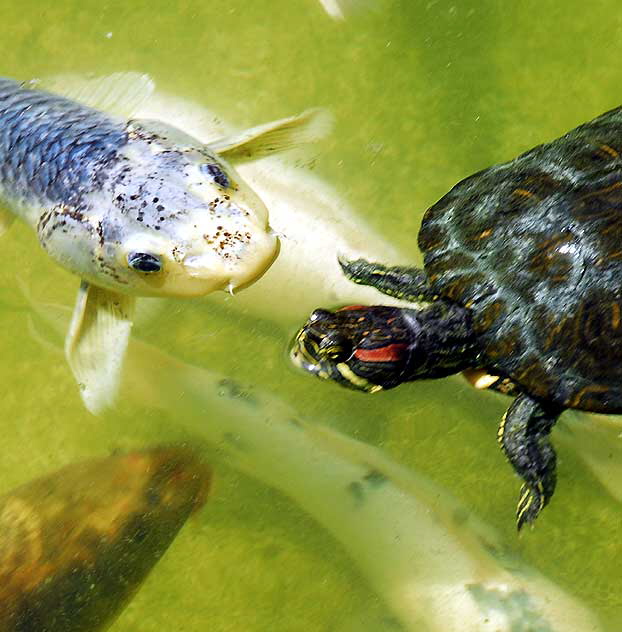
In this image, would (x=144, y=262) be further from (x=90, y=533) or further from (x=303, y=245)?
(x=90, y=533)

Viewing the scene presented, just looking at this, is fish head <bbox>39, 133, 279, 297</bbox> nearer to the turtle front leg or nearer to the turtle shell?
the turtle shell

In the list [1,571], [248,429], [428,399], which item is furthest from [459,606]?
[1,571]

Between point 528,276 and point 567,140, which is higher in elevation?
point 567,140

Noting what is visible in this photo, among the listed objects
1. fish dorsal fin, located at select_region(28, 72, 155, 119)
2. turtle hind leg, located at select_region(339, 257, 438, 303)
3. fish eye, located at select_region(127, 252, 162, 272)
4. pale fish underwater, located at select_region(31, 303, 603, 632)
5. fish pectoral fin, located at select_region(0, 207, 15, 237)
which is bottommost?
pale fish underwater, located at select_region(31, 303, 603, 632)

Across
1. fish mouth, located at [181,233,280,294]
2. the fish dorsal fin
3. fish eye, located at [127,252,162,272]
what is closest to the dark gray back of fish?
the fish dorsal fin

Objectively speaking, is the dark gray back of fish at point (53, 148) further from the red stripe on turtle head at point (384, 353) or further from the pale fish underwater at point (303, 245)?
the red stripe on turtle head at point (384, 353)

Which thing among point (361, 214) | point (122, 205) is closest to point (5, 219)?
point (122, 205)

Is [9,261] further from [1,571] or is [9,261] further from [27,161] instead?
[1,571]

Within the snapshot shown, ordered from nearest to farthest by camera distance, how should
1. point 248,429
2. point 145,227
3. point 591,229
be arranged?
point 591,229 < point 145,227 < point 248,429
